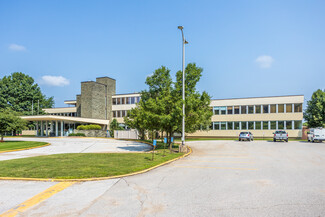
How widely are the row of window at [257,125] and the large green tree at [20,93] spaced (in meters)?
42.7

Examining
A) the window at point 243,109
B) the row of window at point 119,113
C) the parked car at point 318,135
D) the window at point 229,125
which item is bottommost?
the parked car at point 318,135

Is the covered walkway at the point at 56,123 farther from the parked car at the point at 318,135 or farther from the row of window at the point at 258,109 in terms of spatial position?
the parked car at the point at 318,135

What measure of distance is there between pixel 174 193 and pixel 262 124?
41.3 metres

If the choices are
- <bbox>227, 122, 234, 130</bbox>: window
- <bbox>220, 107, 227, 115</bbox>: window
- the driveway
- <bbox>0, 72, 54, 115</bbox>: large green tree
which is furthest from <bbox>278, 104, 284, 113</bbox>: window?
<bbox>0, 72, 54, 115</bbox>: large green tree

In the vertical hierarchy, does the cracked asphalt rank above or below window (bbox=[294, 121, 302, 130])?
below

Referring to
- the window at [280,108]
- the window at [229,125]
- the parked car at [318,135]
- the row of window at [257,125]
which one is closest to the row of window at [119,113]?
the row of window at [257,125]

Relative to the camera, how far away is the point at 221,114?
157 ft

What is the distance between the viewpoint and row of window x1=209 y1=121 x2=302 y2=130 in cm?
4321

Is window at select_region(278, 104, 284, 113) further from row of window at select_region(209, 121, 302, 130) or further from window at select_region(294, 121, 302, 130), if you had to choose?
window at select_region(294, 121, 302, 130)

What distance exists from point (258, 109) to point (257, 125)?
2.87 metres

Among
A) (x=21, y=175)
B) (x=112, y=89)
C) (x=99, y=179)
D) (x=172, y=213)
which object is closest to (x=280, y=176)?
(x=172, y=213)

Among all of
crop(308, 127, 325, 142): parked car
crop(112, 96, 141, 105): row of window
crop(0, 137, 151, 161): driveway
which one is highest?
crop(112, 96, 141, 105): row of window

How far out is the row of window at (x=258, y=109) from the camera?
4316cm

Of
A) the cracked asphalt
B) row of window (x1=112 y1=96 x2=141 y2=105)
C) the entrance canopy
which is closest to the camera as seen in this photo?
the cracked asphalt
